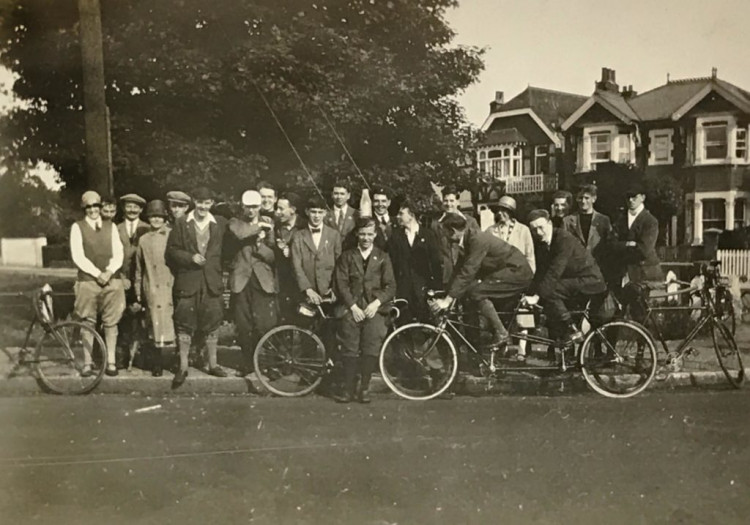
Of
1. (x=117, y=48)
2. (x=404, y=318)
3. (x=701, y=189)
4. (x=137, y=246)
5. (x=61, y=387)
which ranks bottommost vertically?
(x=61, y=387)

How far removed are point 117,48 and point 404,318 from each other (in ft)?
8.01

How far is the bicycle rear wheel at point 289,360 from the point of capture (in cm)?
477

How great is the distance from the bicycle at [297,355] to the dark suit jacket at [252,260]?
0.30m

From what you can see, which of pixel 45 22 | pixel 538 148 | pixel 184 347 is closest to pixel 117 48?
pixel 45 22

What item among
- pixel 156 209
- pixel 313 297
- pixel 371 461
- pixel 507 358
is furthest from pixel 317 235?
pixel 371 461

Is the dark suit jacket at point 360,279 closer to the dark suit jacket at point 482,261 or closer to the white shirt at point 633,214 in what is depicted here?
the dark suit jacket at point 482,261

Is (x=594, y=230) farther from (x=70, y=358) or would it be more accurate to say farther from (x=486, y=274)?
(x=70, y=358)

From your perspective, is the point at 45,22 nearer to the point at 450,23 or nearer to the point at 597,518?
the point at 450,23

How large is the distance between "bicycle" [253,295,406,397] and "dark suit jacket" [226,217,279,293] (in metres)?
0.30

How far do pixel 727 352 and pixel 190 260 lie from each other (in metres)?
3.65

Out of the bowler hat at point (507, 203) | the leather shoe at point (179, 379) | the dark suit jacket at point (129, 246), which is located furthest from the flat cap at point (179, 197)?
the bowler hat at point (507, 203)

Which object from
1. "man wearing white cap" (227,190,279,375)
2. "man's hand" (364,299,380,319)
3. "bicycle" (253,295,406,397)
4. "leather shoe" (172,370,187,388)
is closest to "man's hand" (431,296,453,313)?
"bicycle" (253,295,406,397)

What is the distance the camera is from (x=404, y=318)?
491cm

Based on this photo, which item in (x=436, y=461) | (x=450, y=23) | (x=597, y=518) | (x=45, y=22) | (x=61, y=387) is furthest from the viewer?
(x=61, y=387)
